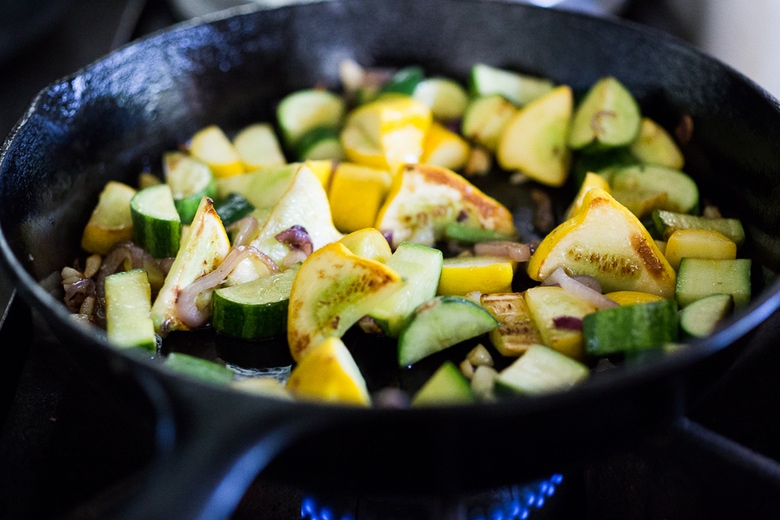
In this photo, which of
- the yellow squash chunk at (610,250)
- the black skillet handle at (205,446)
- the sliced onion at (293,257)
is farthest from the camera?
the sliced onion at (293,257)

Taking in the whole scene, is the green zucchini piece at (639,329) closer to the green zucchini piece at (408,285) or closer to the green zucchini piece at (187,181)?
the green zucchini piece at (408,285)

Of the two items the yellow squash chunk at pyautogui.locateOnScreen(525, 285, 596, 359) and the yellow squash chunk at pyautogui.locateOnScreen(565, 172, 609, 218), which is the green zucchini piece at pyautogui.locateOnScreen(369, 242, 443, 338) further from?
the yellow squash chunk at pyautogui.locateOnScreen(565, 172, 609, 218)

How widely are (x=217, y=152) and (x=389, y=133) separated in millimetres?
535

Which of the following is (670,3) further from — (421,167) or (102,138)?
(102,138)

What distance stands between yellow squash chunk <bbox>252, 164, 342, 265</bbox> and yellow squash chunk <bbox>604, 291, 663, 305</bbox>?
0.71m

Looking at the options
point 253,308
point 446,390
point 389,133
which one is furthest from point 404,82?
point 446,390

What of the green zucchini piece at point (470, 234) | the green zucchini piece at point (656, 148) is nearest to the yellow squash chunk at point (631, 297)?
the green zucchini piece at point (470, 234)

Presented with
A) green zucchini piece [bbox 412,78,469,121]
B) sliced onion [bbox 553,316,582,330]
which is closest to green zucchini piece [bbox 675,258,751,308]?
sliced onion [bbox 553,316,582,330]

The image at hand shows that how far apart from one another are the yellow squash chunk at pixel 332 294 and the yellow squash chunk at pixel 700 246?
737 millimetres

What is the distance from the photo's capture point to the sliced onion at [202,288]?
1.56 meters

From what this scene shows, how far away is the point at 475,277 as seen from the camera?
1.62 m

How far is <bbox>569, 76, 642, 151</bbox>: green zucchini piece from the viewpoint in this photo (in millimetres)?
2021

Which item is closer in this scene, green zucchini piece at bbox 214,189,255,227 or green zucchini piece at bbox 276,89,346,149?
green zucchini piece at bbox 214,189,255,227

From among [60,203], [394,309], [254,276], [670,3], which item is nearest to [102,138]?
[60,203]
